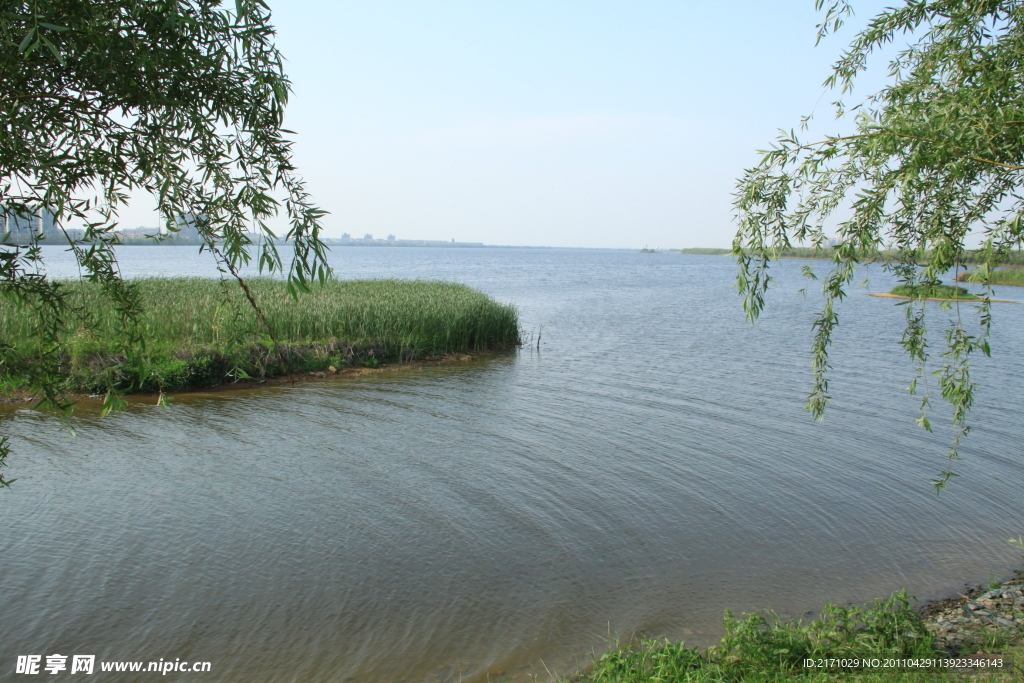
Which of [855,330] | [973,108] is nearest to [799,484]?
[973,108]

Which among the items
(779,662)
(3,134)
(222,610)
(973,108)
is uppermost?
(973,108)

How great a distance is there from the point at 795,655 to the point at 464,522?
4.75 meters

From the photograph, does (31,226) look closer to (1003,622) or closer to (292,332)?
(1003,622)

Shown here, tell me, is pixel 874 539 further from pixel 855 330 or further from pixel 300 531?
pixel 855 330

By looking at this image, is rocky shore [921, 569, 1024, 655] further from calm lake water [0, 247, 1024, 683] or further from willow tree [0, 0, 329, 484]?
willow tree [0, 0, 329, 484]

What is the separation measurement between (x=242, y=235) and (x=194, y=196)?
0.39m

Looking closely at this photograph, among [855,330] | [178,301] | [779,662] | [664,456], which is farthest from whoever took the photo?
[855,330]

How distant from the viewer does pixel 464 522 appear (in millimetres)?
9047

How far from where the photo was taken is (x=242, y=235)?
313 cm

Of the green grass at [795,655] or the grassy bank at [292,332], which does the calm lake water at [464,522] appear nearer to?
the green grass at [795,655]

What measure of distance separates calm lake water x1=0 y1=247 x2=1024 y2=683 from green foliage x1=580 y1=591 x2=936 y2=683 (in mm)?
922

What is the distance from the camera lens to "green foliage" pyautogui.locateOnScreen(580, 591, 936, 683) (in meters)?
5.00

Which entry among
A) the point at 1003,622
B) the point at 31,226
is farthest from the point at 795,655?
the point at 31,226

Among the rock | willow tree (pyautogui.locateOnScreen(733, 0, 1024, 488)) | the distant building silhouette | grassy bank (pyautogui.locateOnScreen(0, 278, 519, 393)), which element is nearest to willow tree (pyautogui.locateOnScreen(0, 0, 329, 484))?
the distant building silhouette
